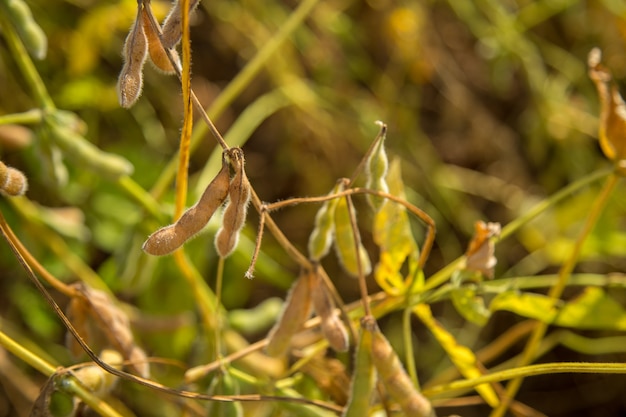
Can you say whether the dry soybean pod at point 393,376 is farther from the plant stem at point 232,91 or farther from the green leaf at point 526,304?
the plant stem at point 232,91

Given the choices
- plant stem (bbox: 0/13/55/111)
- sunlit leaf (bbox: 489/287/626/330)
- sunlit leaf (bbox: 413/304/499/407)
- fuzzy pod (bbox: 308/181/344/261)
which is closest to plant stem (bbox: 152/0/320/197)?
plant stem (bbox: 0/13/55/111)

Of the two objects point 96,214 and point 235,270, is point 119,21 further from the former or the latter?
point 235,270

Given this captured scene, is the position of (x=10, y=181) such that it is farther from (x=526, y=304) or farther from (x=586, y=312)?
(x=586, y=312)

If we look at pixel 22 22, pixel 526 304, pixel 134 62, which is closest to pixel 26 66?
pixel 22 22

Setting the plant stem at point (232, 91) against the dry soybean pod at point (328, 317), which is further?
the plant stem at point (232, 91)

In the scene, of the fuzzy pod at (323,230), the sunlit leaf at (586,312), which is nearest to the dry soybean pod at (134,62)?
the fuzzy pod at (323,230)

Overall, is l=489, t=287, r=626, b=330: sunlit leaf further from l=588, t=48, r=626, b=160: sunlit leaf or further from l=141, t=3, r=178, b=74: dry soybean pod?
l=141, t=3, r=178, b=74: dry soybean pod
